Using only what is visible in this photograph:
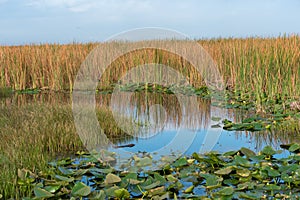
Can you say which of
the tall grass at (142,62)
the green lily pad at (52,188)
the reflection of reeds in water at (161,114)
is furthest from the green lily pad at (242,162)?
the tall grass at (142,62)

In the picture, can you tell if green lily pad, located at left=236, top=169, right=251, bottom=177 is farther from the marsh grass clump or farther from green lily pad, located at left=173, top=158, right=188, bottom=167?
the marsh grass clump

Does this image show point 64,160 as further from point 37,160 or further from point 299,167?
point 299,167

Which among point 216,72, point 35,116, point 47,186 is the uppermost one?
point 216,72

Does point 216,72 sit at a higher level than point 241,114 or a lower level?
higher

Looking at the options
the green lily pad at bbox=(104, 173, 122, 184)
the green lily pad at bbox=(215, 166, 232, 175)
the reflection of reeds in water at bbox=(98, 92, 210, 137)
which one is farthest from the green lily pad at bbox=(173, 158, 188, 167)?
the reflection of reeds in water at bbox=(98, 92, 210, 137)

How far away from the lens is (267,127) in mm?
4328

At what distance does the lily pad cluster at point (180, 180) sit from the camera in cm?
256

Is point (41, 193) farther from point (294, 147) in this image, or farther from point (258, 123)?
point (258, 123)

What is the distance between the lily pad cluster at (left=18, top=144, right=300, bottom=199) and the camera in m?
2.56

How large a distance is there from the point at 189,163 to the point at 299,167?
0.83m

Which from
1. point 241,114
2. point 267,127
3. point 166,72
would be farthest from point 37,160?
point 166,72

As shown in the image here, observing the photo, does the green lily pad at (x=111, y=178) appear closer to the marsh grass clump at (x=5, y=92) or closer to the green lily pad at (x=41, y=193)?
the green lily pad at (x=41, y=193)

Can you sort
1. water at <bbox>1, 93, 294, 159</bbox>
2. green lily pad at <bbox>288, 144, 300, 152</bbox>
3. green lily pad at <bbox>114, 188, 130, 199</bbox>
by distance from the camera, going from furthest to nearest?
1. water at <bbox>1, 93, 294, 159</bbox>
2. green lily pad at <bbox>288, 144, 300, 152</bbox>
3. green lily pad at <bbox>114, 188, 130, 199</bbox>

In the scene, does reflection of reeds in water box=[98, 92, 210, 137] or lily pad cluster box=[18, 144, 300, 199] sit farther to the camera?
reflection of reeds in water box=[98, 92, 210, 137]
